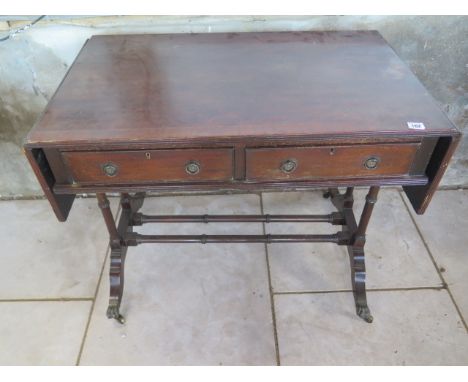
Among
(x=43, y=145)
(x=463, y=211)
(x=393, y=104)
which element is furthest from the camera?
(x=463, y=211)

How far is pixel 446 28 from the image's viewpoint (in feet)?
5.48

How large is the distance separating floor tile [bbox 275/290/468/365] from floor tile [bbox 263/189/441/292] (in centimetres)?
7

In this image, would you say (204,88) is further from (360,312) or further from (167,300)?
(360,312)

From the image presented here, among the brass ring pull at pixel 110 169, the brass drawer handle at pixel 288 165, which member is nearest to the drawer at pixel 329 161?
the brass drawer handle at pixel 288 165

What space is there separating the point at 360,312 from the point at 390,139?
851mm

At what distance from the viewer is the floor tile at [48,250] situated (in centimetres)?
180

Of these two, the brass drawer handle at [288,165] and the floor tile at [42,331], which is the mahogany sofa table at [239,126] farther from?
the floor tile at [42,331]

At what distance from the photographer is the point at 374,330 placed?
5.32ft

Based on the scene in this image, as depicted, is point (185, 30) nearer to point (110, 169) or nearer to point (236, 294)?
point (110, 169)

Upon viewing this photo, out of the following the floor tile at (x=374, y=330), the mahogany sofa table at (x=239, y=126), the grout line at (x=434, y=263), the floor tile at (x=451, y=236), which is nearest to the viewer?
the mahogany sofa table at (x=239, y=126)

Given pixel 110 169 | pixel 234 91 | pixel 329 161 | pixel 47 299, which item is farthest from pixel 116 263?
pixel 329 161

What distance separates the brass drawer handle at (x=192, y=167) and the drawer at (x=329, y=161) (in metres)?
0.15

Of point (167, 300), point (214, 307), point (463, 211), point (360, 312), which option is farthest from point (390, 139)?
point (463, 211)

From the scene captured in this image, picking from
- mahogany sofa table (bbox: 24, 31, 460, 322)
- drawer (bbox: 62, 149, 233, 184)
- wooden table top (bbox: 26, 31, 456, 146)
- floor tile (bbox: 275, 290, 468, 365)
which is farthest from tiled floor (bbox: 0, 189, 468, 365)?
wooden table top (bbox: 26, 31, 456, 146)
